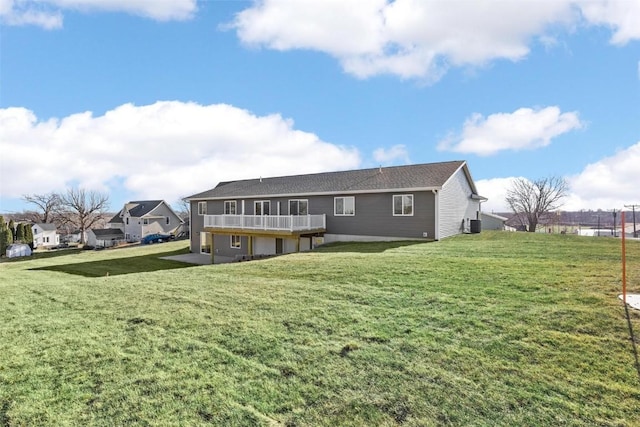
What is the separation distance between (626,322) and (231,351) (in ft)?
19.5

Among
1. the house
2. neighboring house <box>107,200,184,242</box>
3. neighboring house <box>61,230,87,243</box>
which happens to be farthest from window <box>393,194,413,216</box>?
neighboring house <box>61,230,87,243</box>

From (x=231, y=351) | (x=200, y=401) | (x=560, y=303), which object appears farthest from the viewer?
(x=560, y=303)

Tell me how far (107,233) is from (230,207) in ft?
129

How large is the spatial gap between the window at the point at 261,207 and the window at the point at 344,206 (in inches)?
214

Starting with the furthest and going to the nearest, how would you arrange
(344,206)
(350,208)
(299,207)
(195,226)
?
(195,226) → (299,207) → (344,206) → (350,208)

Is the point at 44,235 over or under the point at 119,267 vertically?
over

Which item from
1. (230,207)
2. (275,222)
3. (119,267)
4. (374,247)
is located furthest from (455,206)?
(119,267)

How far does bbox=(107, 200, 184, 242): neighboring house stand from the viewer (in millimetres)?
50531

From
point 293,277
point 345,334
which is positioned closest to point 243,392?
point 345,334

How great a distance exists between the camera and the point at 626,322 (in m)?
5.14

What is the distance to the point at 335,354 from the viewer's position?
15.4 ft

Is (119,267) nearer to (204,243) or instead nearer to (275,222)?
(204,243)

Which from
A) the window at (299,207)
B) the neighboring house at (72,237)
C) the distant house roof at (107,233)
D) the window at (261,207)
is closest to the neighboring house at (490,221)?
the window at (299,207)

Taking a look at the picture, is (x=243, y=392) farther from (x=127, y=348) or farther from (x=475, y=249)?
(x=475, y=249)
